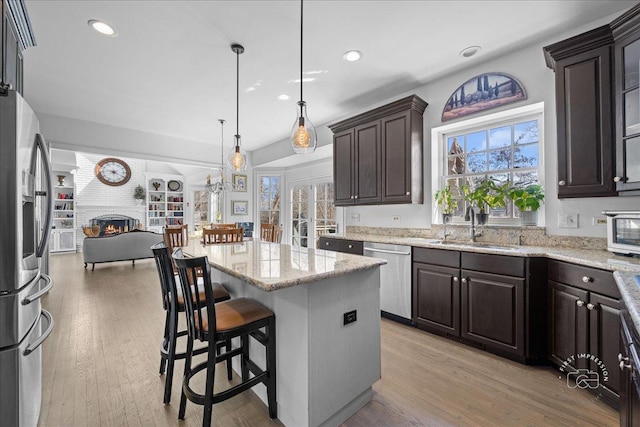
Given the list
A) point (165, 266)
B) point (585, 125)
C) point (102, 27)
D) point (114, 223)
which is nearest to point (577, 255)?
point (585, 125)

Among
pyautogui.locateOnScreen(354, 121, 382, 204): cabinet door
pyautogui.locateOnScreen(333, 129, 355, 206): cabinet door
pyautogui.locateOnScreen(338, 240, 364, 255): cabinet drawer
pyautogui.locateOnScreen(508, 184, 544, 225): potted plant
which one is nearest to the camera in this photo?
pyautogui.locateOnScreen(508, 184, 544, 225): potted plant

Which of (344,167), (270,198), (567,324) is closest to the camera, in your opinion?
(567,324)

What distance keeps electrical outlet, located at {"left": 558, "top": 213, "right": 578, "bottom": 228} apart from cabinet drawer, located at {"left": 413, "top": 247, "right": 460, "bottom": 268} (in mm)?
897

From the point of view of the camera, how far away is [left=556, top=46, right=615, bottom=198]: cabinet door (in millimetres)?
2037

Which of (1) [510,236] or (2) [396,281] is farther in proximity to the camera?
(2) [396,281]

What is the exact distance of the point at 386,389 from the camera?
197cm

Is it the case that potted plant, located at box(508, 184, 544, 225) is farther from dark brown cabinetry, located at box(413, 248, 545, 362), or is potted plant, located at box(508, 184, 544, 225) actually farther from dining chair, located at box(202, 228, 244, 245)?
dining chair, located at box(202, 228, 244, 245)

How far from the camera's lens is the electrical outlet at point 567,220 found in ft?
7.89

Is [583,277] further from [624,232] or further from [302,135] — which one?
[302,135]

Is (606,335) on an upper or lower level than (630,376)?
lower

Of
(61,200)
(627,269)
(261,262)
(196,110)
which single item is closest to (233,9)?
(261,262)

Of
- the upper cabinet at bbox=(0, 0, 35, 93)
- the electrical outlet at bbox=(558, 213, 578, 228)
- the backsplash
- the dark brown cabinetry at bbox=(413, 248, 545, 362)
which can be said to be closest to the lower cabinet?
the upper cabinet at bbox=(0, 0, 35, 93)

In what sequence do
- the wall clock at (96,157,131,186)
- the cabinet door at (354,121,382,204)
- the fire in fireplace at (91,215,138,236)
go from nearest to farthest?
the cabinet door at (354,121,382,204) < the fire in fireplace at (91,215,138,236) < the wall clock at (96,157,131,186)

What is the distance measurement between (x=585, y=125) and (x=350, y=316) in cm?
224
